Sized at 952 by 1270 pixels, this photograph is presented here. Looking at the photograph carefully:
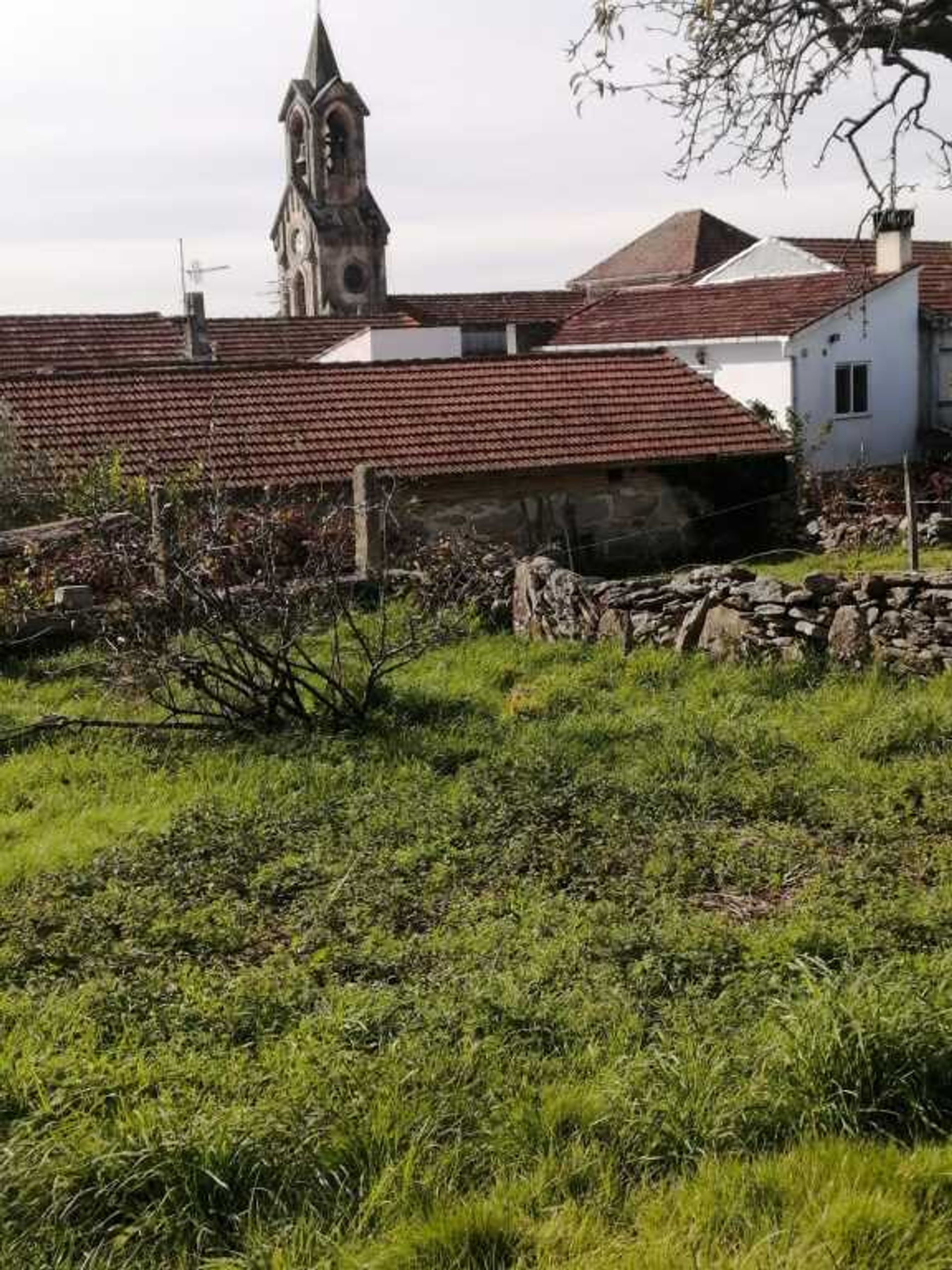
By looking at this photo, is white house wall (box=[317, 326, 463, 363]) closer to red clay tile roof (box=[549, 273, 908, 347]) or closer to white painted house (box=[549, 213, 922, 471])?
white painted house (box=[549, 213, 922, 471])

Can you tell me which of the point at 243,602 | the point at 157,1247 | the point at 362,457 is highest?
the point at 362,457

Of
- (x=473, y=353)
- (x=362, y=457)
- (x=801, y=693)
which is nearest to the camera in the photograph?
(x=801, y=693)

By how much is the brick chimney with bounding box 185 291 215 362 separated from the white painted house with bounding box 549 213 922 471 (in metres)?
8.00

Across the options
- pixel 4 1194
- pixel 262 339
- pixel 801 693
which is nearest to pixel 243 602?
pixel 801 693

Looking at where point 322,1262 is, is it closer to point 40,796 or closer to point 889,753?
point 40,796

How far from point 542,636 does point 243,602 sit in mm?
3497

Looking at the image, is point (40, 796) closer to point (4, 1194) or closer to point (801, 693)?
point (4, 1194)

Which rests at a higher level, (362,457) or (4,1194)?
(362,457)

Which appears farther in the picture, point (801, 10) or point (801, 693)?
point (801, 693)

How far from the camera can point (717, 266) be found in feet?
109

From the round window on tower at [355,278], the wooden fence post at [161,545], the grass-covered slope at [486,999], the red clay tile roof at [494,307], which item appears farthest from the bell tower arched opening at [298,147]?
the grass-covered slope at [486,999]

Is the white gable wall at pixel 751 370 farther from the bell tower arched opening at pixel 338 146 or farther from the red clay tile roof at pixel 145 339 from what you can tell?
the bell tower arched opening at pixel 338 146

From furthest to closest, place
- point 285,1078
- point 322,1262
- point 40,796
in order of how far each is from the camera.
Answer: point 40,796 < point 285,1078 < point 322,1262

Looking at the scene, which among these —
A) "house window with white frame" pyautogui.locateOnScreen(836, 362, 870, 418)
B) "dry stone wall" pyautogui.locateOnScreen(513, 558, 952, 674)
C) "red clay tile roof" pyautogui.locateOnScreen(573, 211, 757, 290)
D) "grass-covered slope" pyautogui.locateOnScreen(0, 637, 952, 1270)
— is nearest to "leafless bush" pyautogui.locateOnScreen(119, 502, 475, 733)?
"grass-covered slope" pyautogui.locateOnScreen(0, 637, 952, 1270)
